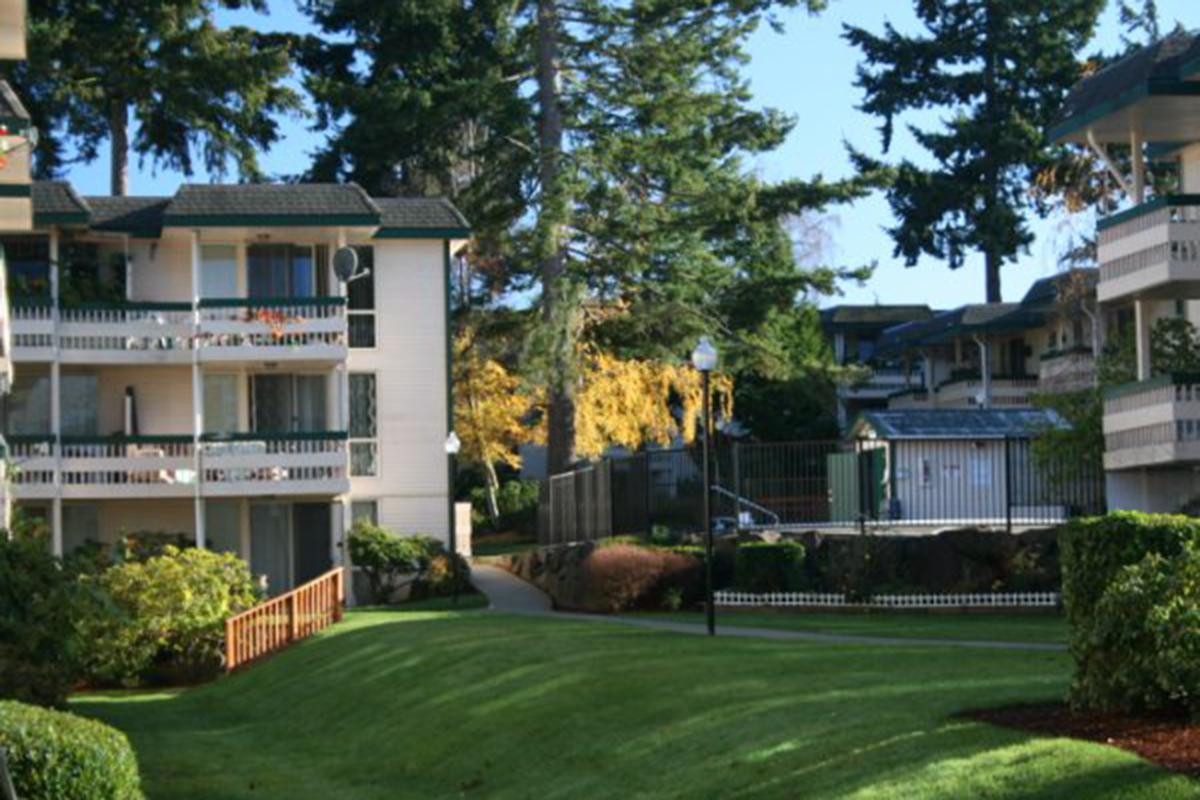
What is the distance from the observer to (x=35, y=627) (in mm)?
29453

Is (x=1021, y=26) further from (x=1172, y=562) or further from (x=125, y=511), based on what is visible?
(x=1172, y=562)

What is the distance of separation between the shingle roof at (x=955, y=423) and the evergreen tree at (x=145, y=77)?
21220mm

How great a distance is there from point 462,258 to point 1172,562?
170 ft

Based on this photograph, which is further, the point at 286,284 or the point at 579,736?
the point at 286,284

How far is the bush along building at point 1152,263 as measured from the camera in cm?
3906

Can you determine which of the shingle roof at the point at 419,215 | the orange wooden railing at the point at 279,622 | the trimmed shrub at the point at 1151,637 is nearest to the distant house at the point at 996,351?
the shingle roof at the point at 419,215

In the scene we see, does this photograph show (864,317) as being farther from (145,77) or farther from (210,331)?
(210,331)

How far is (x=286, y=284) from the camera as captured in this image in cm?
5172

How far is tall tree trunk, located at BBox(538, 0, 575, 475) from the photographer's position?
5562 centimetres

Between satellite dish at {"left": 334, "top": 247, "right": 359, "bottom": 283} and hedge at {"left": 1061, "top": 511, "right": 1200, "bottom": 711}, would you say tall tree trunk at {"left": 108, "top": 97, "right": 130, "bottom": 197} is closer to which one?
satellite dish at {"left": 334, "top": 247, "right": 359, "bottom": 283}

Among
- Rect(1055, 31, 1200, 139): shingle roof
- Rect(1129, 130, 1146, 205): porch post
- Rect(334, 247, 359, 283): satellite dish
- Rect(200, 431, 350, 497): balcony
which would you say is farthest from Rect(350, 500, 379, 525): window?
Rect(1129, 130, 1146, 205): porch post

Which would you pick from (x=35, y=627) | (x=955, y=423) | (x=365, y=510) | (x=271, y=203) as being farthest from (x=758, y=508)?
(x=35, y=627)

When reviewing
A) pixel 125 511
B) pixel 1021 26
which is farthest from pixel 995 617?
pixel 1021 26

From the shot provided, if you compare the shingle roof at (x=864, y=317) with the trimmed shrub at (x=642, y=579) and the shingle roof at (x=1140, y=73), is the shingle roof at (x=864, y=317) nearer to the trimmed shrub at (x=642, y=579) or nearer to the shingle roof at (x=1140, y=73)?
the shingle roof at (x=1140, y=73)
